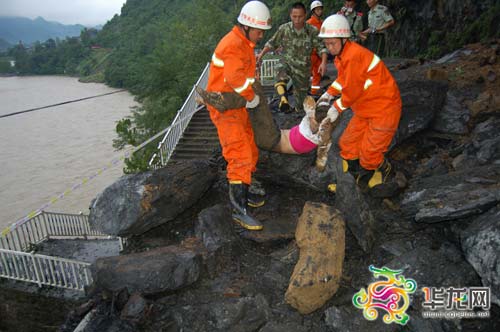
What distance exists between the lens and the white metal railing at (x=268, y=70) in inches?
478

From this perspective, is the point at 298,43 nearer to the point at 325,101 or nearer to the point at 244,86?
the point at 325,101

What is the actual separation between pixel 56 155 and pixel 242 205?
26.3 meters

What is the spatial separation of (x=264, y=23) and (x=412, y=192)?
266 cm

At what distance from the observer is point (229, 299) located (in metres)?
3.35

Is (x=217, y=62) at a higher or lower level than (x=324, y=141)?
higher

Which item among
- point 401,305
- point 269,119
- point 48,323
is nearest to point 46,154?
point 48,323

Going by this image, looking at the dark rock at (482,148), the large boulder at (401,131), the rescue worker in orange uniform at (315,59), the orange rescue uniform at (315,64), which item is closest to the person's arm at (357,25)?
the rescue worker in orange uniform at (315,59)

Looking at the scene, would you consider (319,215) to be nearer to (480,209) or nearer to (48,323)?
(480,209)

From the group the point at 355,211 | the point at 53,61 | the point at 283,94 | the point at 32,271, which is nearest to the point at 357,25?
the point at 283,94

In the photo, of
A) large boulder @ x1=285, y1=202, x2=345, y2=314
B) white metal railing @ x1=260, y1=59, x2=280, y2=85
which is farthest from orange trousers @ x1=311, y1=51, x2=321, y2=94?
white metal railing @ x1=260, y1=59, x2=280, y2=85

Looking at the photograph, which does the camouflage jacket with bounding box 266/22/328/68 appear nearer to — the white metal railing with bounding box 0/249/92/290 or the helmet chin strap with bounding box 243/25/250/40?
the helmet chin strap with bounding box 243/25/250/40

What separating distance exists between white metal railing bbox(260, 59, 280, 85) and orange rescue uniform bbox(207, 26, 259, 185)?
27.4 ft

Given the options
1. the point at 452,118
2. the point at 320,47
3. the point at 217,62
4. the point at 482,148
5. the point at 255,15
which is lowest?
the point at 482,148

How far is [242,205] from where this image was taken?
4.09 m
